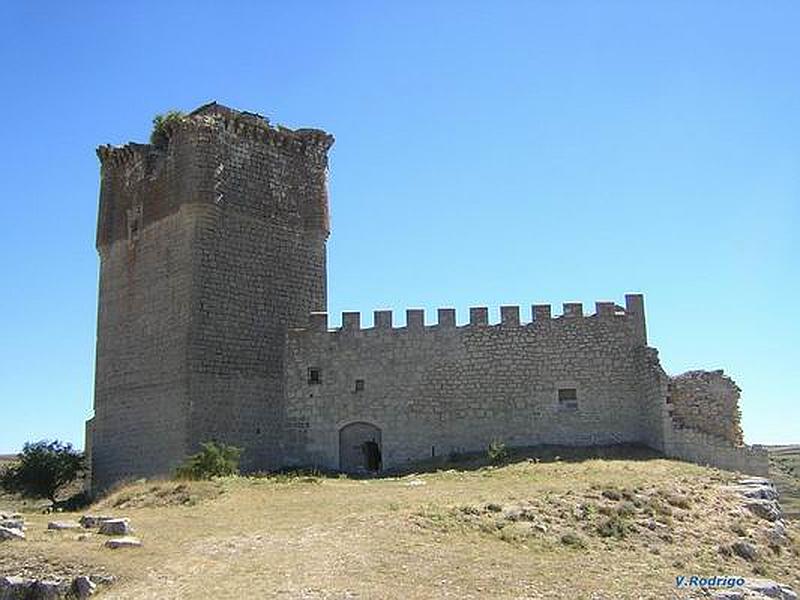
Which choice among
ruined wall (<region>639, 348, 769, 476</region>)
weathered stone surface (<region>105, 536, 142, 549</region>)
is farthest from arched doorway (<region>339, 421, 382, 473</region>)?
weathered stone surface (<region>105, 536, 142, 549</region>)

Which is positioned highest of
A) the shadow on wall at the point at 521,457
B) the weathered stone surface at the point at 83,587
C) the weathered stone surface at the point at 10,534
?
the shadow on wall at the point at 521,457

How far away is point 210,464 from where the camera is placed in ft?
70.0

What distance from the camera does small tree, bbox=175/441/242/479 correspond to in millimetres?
21047

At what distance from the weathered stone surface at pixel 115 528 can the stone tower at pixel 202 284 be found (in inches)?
337

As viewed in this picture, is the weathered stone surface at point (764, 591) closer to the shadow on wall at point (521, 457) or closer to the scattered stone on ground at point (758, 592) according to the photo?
the scattered stone on ground at point (758, 592)

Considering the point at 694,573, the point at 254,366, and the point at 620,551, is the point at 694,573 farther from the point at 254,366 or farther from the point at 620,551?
the point at 254,366

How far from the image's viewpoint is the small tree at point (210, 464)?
69.1ft

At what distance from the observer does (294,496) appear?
60.2 ft

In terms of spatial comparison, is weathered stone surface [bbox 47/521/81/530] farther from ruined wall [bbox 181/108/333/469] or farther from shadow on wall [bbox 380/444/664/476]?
shadow on wall [bbox 380/444/664/476]

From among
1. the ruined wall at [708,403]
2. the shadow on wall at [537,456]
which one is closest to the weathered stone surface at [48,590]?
the shadow on wall at [537,456]

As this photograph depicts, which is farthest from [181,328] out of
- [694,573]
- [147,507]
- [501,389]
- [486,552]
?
[694,573]

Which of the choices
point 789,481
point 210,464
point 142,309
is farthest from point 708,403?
point 789,481

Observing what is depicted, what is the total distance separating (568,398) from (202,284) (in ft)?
34.8

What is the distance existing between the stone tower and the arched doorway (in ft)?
6.04
